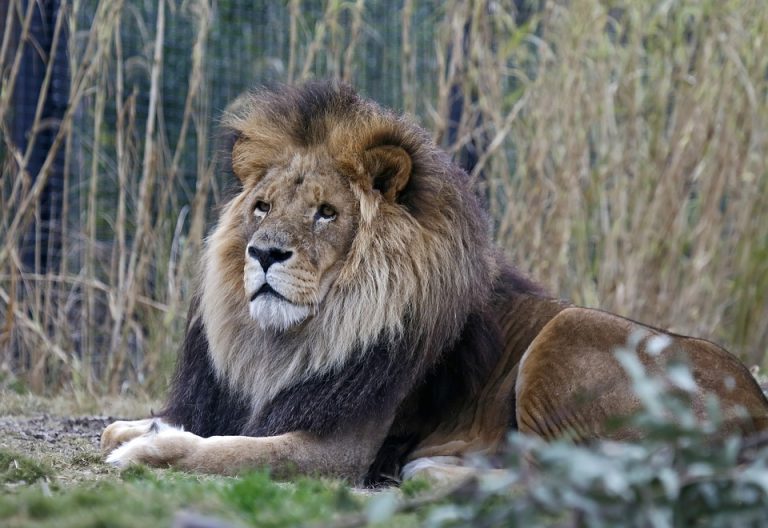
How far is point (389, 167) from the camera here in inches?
178

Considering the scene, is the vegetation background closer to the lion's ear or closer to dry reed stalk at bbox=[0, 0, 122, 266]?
dry reed stalk at bbox=[0, 0, 122, 266]

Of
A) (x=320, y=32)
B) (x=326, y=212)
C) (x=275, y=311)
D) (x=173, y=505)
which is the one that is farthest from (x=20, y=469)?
(x=320, y=32)

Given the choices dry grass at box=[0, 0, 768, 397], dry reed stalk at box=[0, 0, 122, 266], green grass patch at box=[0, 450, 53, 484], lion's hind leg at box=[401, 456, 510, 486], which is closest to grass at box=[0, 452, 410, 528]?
green grass patch at box=[0, 450, 53, 484]

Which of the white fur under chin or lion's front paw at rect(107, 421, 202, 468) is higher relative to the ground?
the white fur under chin

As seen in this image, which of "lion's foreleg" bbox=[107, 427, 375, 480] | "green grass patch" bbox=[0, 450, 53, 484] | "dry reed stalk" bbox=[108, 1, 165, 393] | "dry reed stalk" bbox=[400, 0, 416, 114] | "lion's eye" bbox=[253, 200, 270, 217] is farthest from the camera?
"dry reed stalk" bbox=[400, 0, 416, 114]

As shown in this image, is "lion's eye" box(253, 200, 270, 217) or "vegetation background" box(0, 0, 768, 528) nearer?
"lion's eye" box(253, 200, 270, 217)

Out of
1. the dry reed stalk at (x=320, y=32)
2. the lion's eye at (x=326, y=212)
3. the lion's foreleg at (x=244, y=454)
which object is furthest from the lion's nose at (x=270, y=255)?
the dry reed stalk at (x=320, y=32)

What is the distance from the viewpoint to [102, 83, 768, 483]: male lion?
423 cm

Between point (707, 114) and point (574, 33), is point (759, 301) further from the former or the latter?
point (574, 33)

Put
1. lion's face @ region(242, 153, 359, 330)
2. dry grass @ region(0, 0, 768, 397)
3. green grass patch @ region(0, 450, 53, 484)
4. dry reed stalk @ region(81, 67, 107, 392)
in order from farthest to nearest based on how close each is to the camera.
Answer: dry grass @ region(0, 0, 768, 397)
dry reed stalk @ region(81, 67, 107, 392)
lion's face @ region(242, 153, 359, 330)
green grass patch @ region(0, 450, 53, 484)

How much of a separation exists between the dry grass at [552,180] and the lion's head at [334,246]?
2.25 m

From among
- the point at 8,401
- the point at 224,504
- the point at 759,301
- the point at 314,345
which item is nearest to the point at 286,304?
the point at 314,345

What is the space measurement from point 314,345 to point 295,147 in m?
0.79

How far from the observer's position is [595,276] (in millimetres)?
7703
